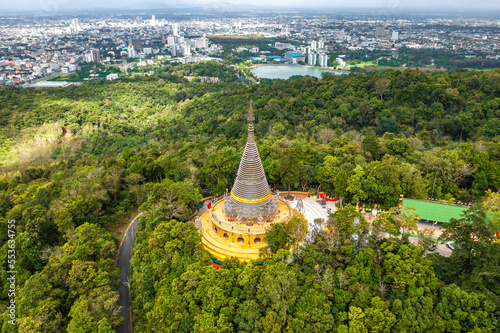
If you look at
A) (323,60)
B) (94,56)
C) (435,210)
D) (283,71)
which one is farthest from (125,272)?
(94,56)

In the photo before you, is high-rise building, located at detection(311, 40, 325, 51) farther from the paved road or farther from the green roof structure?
the paved road

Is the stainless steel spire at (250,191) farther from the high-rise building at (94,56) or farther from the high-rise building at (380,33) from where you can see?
the high-rise building at (380,33)

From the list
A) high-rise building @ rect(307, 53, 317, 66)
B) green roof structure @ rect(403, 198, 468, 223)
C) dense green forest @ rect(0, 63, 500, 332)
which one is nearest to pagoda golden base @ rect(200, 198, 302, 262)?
dense green forest @ rect(0, 63, 500, 332)

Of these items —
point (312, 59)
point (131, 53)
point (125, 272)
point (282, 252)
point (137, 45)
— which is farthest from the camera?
point (137, 45)

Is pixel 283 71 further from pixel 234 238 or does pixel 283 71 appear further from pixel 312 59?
pixel 234 238

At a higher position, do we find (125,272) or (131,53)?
(131,53)

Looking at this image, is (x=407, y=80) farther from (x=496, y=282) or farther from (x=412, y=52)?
(x=412, y=52)

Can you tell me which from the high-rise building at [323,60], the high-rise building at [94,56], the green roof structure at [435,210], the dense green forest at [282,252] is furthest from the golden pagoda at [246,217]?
the high-rise building at [94,56]
